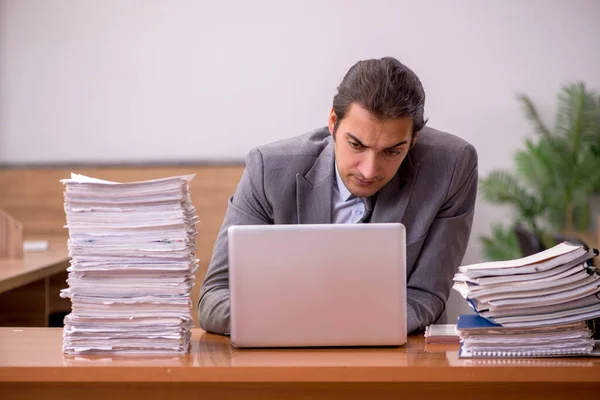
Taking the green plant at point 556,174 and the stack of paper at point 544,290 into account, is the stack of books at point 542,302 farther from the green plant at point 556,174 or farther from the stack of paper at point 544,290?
the green plant at point 556,174

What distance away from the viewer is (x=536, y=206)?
17.6 feet

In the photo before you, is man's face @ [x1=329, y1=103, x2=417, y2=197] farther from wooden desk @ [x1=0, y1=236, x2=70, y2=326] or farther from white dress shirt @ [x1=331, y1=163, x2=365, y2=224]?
wooden desk @ [x1=0, y1=236, x2=70, y2=326]

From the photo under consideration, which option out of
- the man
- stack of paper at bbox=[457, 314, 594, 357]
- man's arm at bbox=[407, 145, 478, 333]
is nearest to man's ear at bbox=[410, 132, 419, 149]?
the man

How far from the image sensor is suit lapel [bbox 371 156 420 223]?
7.64ft

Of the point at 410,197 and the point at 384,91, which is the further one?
the point at 410,197

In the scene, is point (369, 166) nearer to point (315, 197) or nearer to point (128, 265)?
point (315, 197)

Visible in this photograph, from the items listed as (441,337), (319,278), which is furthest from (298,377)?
(441,337)

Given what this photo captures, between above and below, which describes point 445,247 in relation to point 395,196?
below

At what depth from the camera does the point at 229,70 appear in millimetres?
5441

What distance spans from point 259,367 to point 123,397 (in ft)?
0.92

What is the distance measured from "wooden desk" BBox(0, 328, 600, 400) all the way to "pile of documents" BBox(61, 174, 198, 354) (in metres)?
0.05

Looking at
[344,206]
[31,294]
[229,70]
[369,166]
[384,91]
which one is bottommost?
[31,294]

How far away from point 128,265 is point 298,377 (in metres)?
0.41

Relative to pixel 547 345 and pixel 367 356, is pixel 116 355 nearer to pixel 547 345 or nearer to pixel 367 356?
pixel 367 356
